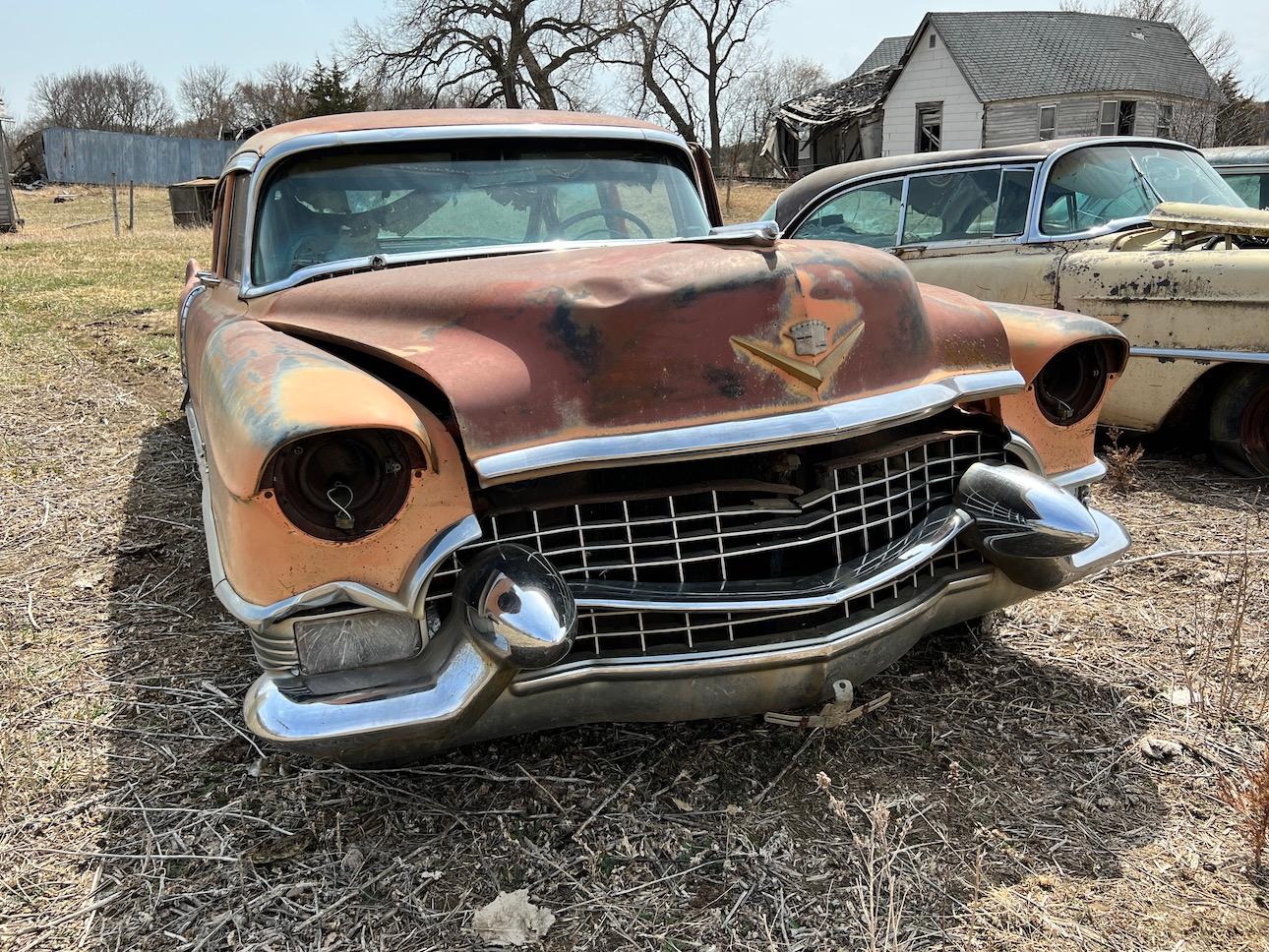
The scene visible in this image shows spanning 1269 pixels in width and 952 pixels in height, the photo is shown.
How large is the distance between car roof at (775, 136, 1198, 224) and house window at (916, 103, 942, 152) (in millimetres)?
22010

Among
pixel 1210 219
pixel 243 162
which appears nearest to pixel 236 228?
pixel 243 162

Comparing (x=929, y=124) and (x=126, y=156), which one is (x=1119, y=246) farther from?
(x=126, y=156)

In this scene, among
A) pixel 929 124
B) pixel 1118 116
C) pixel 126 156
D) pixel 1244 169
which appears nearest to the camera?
pixel 1244 169

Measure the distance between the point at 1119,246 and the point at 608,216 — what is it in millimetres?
2853

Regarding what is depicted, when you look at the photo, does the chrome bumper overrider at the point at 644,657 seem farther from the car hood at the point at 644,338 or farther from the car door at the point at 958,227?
the car door at the point at 958,227

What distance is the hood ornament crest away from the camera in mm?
2096

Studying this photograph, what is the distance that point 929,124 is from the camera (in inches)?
1041

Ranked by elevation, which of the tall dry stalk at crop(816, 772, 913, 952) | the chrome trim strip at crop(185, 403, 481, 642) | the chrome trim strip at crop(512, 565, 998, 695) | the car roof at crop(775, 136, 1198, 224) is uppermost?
the car roof at crop(775, 136, 1198, 224)

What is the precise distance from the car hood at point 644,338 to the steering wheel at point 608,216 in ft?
2.67

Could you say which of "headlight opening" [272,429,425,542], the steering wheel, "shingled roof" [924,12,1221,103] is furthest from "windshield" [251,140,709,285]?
"shingled roof" [924,12,1221,103]

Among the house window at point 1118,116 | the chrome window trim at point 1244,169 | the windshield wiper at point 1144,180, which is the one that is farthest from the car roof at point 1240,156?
→ the house window at point 1118,116

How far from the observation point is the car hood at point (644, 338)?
1.99 metres

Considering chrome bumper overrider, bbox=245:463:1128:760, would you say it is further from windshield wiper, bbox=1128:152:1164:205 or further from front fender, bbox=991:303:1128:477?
windshield wiper, bbox=1128:152:1164:205

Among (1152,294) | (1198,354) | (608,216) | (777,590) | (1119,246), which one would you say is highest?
(608,216)
